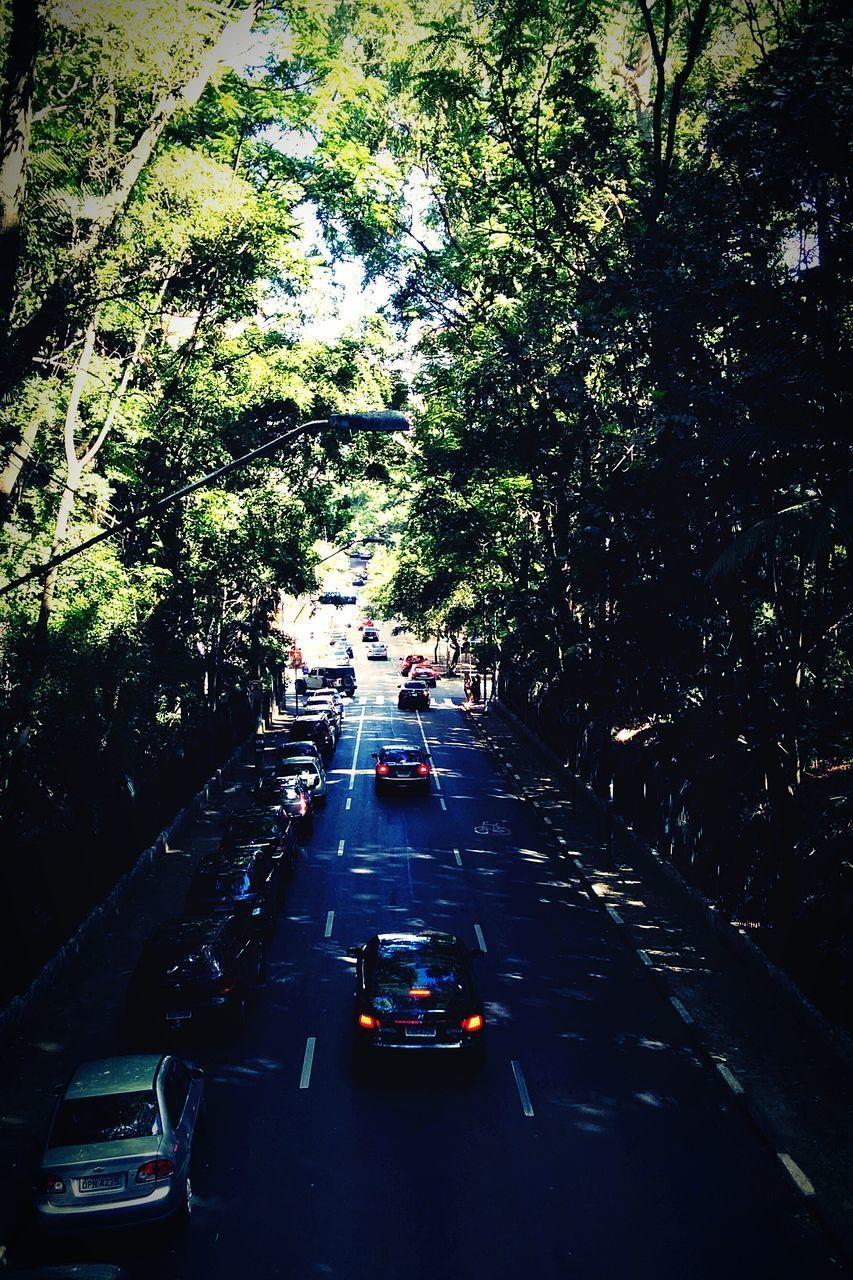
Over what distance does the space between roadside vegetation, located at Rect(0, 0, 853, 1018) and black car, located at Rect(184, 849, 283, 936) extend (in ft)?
7.17

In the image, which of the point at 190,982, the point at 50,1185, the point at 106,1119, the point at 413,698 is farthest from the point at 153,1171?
the point at 413,698

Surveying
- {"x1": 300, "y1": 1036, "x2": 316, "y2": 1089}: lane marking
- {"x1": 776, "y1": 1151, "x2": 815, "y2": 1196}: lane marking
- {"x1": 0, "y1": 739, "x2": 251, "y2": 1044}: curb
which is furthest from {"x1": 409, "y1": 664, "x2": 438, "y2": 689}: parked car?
{"x1": 776, "y1": 1151, "x2": 815, "y2": 1196}: lane marking

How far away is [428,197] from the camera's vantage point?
84.4ft

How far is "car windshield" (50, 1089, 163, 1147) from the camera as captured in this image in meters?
9.00

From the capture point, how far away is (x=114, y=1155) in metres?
8.77

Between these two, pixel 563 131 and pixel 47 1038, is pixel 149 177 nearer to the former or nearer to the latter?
pixel 563 131

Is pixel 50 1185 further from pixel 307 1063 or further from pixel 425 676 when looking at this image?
pixel 425 676

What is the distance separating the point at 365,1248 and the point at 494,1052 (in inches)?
177

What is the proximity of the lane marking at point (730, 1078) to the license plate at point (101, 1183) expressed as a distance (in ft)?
24.0

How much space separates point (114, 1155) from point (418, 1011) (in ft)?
13.7

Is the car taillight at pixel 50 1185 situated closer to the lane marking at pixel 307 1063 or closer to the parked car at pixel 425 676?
the lane marking at pixel 307 1063

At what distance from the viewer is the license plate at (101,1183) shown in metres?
8.69

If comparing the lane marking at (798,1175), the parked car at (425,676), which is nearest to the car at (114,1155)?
the lane marking at (798,1175)

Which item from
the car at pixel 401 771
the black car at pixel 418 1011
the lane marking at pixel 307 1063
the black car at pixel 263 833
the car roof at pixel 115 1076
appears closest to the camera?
the car roof at pixel 115 1076
